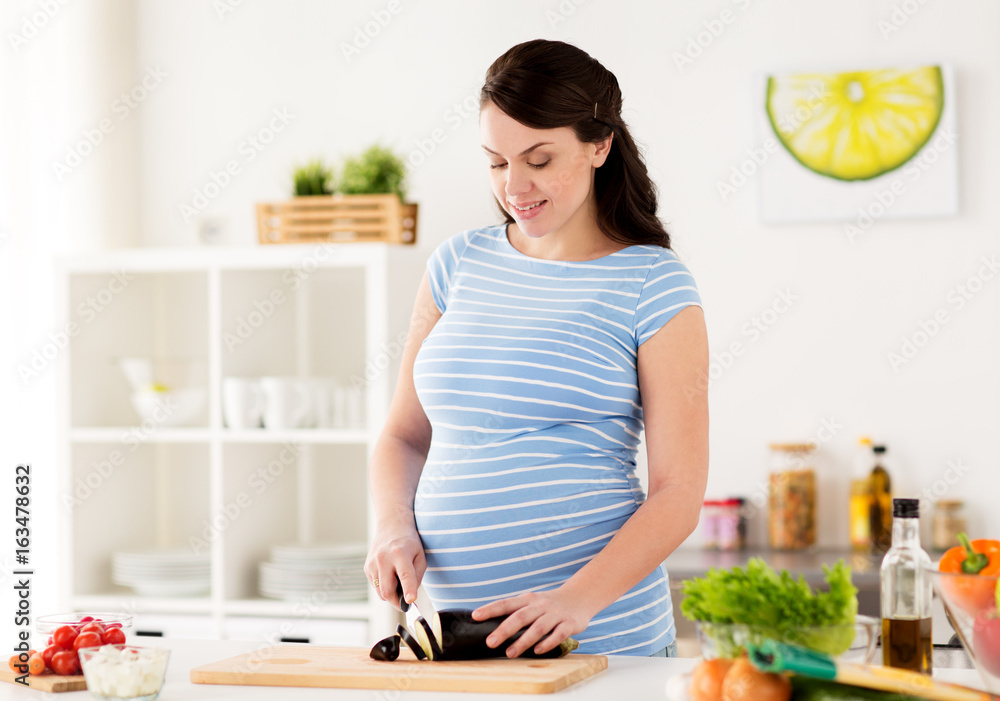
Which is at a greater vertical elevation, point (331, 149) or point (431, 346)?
point (331, 149)

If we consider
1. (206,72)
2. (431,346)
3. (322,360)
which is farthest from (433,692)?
(206,72)

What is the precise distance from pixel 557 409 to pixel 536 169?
324mm

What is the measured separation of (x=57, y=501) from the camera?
271 cm

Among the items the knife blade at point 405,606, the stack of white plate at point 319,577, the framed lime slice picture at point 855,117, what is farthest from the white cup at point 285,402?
the framed lime slice picture at point 855,117

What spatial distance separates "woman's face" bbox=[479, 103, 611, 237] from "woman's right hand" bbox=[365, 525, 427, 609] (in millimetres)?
452

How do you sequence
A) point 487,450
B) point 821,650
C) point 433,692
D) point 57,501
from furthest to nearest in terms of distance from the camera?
point 57,501 → point 487,450 → point 433,692 → point 821,650

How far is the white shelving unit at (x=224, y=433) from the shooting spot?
2.60m

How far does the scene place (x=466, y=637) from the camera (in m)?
1.17

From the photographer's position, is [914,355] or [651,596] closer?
[651,596]

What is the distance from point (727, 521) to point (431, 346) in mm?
1548

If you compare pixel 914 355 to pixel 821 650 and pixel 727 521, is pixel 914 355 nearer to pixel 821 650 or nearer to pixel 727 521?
pixel 727 521

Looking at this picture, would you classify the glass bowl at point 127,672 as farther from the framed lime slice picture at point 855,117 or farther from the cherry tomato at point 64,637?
the framed lime slice picture at point 855,117

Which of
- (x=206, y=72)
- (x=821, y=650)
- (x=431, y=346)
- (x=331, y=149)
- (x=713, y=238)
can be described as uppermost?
(x=206, y=72)

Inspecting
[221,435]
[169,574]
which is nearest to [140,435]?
[221,435]
